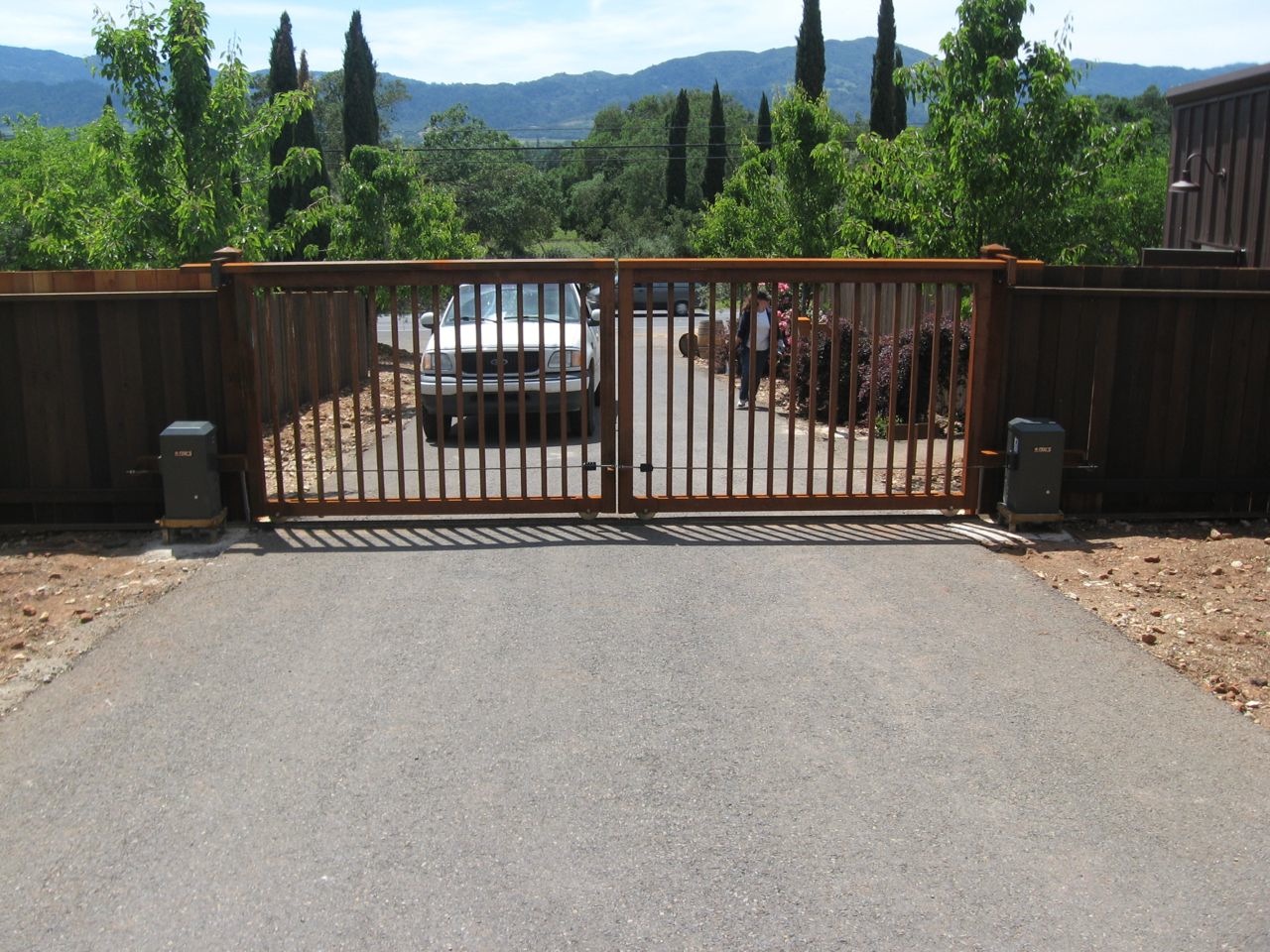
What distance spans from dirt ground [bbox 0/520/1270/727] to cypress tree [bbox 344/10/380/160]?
36.5m

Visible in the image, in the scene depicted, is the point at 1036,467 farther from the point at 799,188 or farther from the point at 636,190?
Result: the point at 636,190

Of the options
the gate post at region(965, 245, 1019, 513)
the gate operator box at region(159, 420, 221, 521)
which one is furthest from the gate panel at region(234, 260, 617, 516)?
the gate post at region(965, 245, 1019, 513)

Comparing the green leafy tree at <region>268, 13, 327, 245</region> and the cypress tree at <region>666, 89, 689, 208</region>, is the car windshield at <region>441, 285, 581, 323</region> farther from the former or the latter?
the cypress tree at <region>666, 89, 689, 208</region>

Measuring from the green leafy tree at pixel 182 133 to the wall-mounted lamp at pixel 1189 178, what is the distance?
9.48 metres

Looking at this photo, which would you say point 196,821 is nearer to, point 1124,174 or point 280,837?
point 280,837

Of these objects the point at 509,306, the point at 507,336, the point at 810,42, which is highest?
the point at 810,42

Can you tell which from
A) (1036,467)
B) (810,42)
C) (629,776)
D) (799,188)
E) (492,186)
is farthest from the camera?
(492,186)

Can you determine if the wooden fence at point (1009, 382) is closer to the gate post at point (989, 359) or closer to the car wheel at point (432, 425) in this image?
the gate post at point (989, 359)

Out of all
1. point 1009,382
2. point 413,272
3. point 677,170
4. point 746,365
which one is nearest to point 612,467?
point 413,272

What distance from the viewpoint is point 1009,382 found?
9234mm

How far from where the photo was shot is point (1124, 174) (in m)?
31.0

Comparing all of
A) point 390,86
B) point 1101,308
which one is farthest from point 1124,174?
point 390,86

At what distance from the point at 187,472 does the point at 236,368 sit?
85cm

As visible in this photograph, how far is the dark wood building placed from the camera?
520 inches
